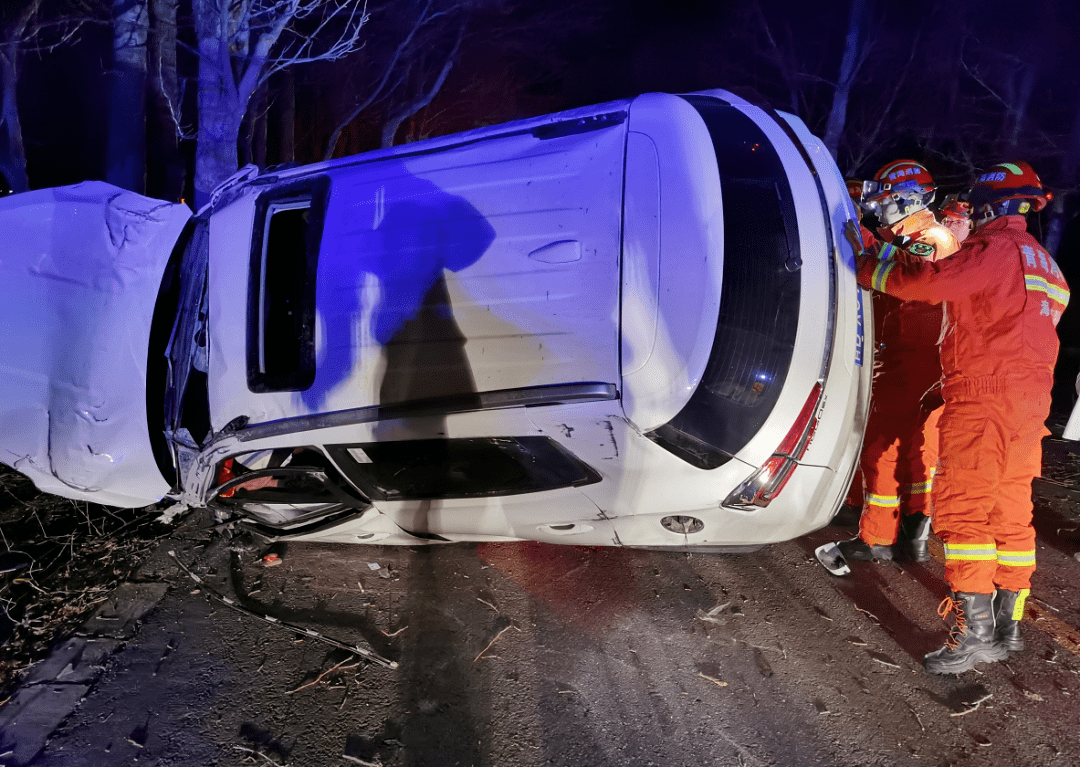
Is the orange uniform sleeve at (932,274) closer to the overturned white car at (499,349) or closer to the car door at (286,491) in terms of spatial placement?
the overturned white car at (499,349)

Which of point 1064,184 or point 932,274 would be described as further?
point 1064,184

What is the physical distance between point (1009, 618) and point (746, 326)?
1861 millimetres

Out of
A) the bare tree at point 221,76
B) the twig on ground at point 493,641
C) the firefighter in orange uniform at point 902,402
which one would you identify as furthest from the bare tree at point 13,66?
the firefighter in orange uniform at point 902,402

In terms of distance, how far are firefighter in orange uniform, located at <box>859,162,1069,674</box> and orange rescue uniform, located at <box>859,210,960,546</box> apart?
528mm

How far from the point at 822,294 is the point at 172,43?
996 centimetres

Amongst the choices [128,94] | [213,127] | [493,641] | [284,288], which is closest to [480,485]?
[493,641]

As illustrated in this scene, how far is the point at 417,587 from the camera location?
314cm

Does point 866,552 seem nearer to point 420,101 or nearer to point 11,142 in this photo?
point 11,142

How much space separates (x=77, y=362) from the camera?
3023 mm

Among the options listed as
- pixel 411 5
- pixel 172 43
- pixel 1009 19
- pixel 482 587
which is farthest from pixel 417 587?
pixel 1009 19

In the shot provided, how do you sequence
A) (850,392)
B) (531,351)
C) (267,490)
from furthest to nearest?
(267,490) < (850,392) < (531,351)

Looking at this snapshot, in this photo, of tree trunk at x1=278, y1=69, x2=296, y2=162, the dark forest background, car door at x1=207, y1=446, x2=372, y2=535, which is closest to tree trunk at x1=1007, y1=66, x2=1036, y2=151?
the dark forest background

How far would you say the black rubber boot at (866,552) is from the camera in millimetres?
Result: 3322

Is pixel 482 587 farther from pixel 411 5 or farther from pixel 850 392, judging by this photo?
pixel 411 5
